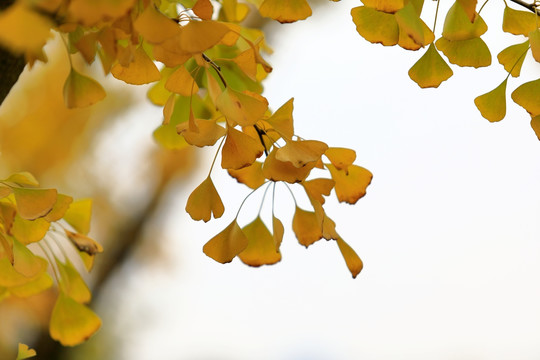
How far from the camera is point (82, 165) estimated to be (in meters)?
1.28

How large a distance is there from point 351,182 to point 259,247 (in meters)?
0.06

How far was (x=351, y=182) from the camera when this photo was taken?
31cm

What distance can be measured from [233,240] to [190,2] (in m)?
0.11

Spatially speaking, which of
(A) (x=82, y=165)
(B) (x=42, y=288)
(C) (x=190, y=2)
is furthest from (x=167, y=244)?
(C) (x=190, y=2)

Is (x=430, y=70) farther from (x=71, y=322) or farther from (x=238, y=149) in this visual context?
(x=71, y=322)

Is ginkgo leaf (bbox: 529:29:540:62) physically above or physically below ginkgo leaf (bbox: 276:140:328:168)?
above

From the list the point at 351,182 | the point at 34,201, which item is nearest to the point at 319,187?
the point at 351,182

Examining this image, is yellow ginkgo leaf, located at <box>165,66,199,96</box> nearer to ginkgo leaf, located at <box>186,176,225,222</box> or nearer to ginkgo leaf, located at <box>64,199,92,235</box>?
ginkgo leaf, located at <box>186,176,225,222</box>

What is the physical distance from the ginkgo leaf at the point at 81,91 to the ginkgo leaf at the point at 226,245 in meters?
0.08

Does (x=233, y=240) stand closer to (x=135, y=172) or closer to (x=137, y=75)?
(x=137, y=75)

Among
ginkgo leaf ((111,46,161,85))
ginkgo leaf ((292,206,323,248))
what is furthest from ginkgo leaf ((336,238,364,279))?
ginkgo leaf ((111,46,161,85))

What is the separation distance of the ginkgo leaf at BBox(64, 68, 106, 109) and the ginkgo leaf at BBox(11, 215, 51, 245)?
0.08m

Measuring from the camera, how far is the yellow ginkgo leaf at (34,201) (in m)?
0.25

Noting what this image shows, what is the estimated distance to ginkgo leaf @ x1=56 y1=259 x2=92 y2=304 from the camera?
354 mm
